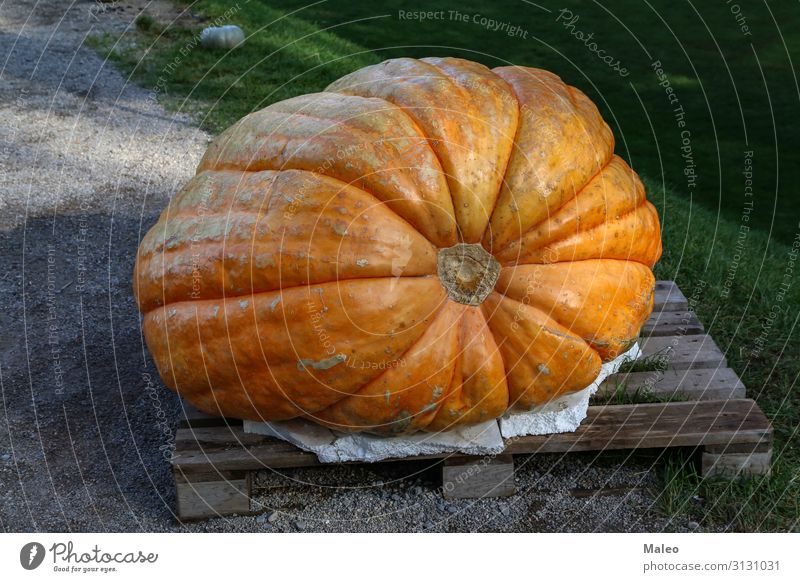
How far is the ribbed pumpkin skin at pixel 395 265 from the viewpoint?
11.7 feet

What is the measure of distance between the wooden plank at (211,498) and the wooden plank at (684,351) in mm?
2123

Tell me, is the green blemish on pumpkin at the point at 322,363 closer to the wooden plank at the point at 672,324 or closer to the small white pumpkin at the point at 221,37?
the wooden plank at the point at 672,324

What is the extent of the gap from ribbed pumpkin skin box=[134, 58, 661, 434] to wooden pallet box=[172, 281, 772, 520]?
214 millimetres

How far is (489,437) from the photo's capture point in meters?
4.03

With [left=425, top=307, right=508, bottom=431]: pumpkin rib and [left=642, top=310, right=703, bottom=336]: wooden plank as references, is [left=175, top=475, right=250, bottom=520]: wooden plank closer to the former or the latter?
[left=425, top=307, right=508, bottom=431]: pumpkin rib

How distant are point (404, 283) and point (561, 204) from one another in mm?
753

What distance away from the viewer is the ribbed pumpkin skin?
3.56m

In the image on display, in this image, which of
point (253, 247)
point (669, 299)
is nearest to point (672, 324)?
point (669, 299)

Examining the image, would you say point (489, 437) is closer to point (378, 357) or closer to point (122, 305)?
point (378, 357)
